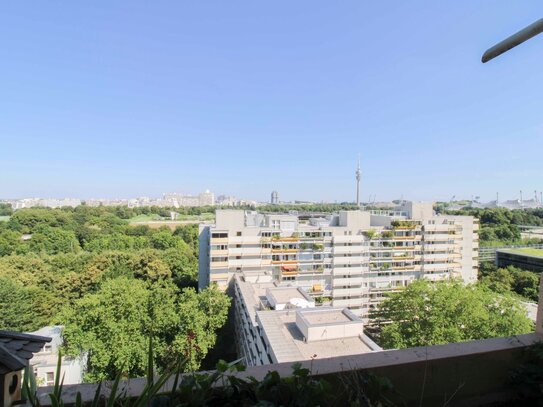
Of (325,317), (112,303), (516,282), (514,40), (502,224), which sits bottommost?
(516,282)

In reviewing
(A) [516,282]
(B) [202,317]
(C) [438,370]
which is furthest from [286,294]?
(A) [516,282]

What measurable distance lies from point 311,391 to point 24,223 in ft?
154

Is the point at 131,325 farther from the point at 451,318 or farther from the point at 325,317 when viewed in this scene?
the point at 451,318

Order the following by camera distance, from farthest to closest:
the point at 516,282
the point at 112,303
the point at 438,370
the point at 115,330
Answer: the point at 516,282 < the point at 112,303 < the point at 115,330 < the point at 438,370

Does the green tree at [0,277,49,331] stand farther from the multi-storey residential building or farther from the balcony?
the balcony

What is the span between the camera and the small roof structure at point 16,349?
2.76ft

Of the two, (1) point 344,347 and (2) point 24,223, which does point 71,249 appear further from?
(1) point 344,347

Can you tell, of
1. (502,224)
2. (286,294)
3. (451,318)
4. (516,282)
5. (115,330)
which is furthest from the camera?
(502,224)

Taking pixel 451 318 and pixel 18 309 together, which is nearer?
pixel 451 318

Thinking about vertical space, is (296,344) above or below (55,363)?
above

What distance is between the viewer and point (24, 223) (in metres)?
37.2

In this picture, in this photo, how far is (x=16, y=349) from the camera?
946 millimetres

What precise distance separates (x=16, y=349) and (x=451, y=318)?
9.92 m

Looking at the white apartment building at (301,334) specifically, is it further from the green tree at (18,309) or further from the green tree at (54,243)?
the green tree at (54,243)
